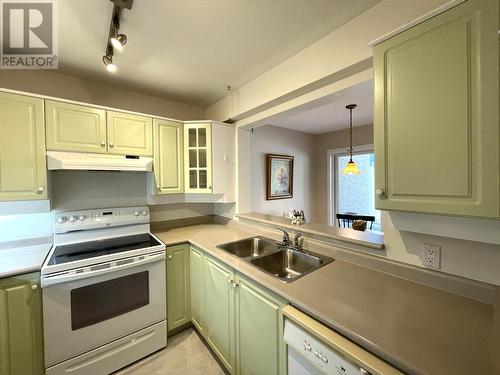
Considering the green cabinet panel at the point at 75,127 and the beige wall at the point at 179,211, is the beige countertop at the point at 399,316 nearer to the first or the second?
the beige wall at the point at 179,211

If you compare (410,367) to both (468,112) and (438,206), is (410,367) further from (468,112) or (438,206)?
(468,112)

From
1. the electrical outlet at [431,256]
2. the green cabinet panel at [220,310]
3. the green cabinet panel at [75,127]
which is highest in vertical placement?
the green cabinet panel at [75,127]

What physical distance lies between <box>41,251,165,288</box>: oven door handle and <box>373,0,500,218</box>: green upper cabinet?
173 centimetres

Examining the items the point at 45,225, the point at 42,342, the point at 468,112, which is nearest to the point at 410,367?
the point at 468,112

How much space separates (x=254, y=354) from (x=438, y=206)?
130cm

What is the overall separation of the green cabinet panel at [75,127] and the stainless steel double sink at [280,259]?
57.4 inches

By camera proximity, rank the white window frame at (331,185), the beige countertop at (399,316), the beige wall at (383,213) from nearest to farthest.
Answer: the beige countertop at (399,316), the beige wall at (383,213), the white window frame at (331,185)

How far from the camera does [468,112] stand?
2.52ft

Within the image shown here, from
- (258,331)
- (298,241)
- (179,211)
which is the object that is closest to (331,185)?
(298,241)

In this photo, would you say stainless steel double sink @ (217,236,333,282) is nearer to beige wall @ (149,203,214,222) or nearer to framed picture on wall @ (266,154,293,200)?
beige wall @ (149,203,214,222)

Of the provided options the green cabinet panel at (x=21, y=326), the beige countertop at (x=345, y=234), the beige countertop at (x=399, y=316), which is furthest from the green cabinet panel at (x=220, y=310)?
the green cabinet panel at (x=21, y=326)

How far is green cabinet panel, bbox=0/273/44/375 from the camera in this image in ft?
4.30

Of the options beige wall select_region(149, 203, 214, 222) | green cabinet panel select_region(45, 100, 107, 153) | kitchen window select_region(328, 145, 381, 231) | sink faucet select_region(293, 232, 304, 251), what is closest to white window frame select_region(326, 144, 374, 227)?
kitchen window select_region(328, 145, 381, 231)

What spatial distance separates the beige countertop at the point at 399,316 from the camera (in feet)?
2.26
